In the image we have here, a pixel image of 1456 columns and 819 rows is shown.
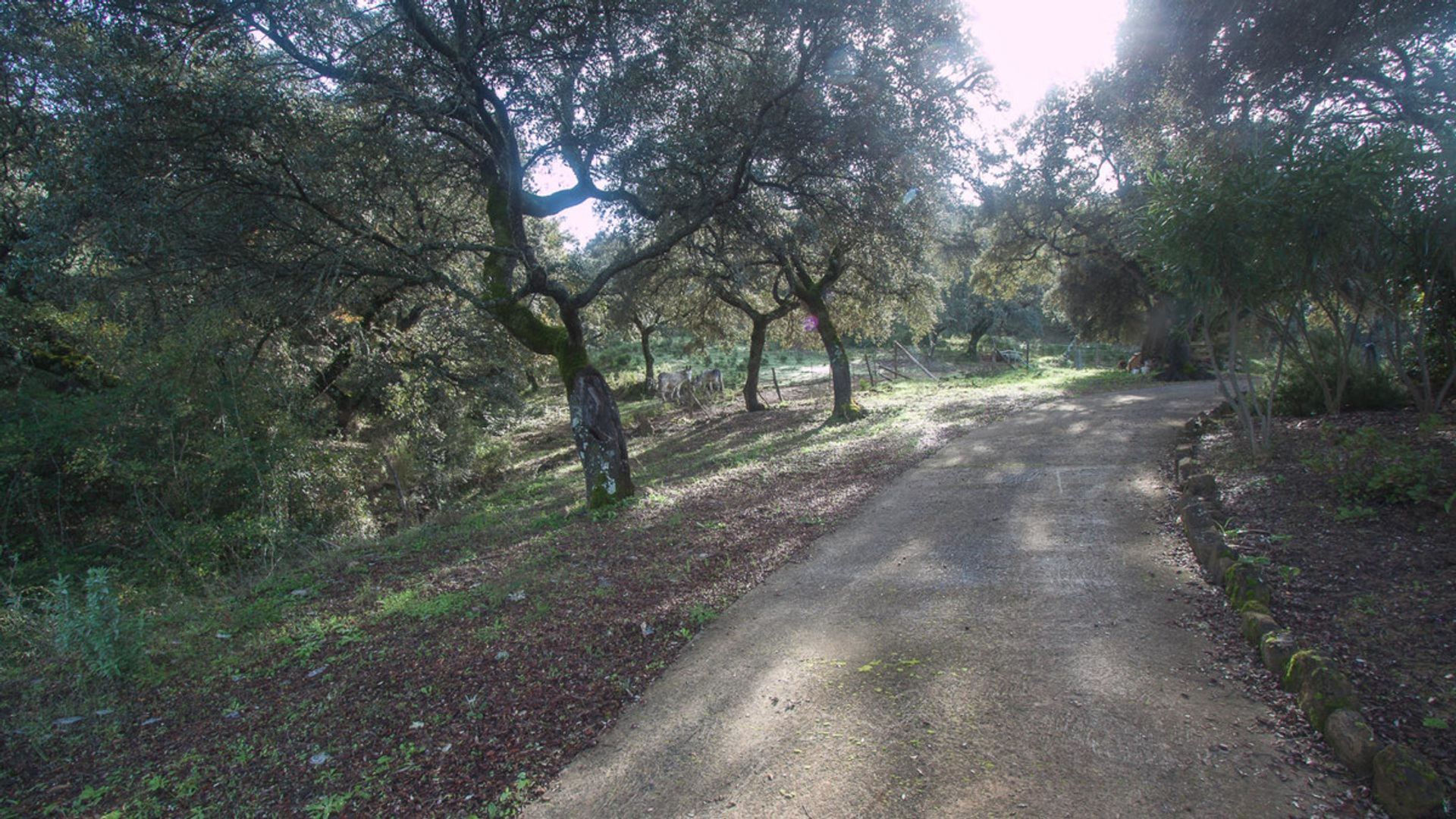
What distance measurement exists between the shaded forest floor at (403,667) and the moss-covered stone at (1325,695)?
339 cm

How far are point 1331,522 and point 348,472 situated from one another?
12238 mm

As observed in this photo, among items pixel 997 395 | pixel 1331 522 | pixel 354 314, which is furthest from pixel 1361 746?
pixel 997 395

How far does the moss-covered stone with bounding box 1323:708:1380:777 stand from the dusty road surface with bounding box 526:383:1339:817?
0.79 ft

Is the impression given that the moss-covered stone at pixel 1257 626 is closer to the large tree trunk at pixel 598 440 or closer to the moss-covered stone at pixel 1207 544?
the moss-covered stone at pixel 1207 544

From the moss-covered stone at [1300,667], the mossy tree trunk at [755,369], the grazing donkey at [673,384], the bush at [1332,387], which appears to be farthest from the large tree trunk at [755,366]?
the moss-covered stone at [1300,667]

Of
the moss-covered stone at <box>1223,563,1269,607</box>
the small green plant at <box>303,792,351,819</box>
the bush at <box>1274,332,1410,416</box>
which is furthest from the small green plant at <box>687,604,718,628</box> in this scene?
the bush at <box>1274,332,1410,416</box>

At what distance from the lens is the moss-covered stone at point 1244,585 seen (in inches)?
160

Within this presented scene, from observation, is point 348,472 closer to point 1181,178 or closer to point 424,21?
point 424,21

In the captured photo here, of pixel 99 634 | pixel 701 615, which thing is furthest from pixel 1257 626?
pixel 99 634

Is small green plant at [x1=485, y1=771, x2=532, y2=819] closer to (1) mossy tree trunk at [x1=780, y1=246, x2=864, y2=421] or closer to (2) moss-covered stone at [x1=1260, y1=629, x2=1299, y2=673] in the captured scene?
(2) moss-covered stone at [x1=1260, y1=629, x2=1299, y2=673]

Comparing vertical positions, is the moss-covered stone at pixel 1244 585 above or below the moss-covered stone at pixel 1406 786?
above

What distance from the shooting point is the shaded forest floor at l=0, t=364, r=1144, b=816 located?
3.25m

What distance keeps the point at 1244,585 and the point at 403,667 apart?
5508 millimetres

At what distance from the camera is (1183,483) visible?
6.71 meters
